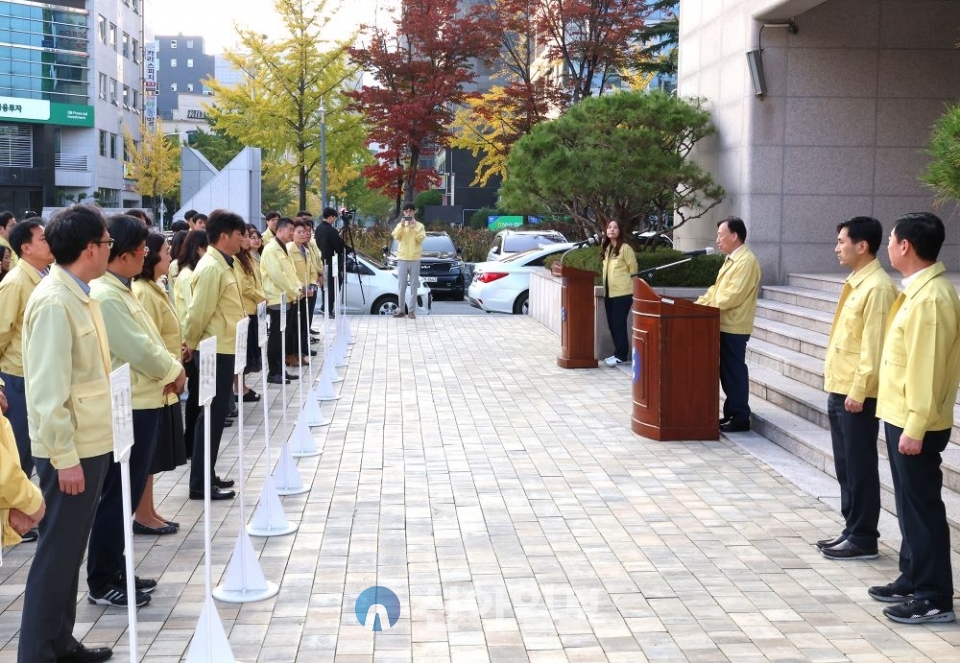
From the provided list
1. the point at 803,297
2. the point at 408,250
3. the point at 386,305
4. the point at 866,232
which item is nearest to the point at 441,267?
the point at 386,305

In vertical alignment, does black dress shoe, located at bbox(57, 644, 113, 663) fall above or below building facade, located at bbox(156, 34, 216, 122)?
below

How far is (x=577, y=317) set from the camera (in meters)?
15.4

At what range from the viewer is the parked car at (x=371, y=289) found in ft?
77.0

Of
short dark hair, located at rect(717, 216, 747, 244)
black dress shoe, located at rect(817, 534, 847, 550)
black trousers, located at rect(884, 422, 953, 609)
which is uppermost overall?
short dark hair, located at rect(717, 216, 747, 244)

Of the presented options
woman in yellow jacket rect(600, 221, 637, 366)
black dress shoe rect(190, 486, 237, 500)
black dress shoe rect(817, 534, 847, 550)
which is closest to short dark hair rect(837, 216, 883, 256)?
black dress shoe rect(817, 534, 847, 550)

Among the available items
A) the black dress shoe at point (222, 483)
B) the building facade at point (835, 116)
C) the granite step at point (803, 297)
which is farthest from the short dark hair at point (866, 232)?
the building facade at point (835, 116)

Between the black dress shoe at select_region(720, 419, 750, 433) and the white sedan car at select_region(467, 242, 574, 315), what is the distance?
1293cm

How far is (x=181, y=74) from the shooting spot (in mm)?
160375

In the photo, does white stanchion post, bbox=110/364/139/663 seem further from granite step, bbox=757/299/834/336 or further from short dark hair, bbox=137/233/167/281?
Answer: granite step, bbox=757/299/834/336

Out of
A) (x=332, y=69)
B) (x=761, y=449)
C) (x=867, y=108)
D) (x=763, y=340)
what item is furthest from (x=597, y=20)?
(x=761, y=449)

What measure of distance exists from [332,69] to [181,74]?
126918 millimetres

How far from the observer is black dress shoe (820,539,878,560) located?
22.6 feet

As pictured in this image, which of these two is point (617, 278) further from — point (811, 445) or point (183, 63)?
point (183, 63)

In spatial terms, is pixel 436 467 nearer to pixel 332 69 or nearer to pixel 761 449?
pixel 761 449
